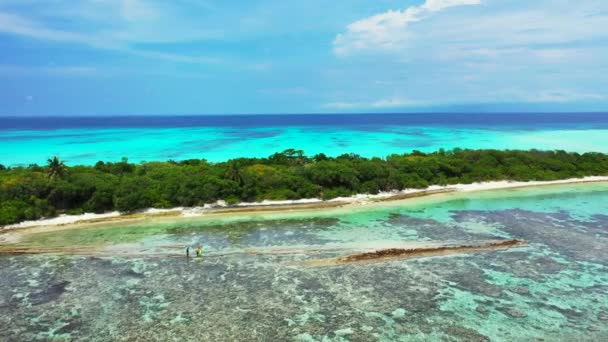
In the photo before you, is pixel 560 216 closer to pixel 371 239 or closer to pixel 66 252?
pixel 371 239

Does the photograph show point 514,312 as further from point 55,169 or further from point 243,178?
point 55,169

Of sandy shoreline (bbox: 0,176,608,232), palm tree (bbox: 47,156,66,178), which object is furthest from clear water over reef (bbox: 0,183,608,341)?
palm tree (bbox: 47,156,66,178)

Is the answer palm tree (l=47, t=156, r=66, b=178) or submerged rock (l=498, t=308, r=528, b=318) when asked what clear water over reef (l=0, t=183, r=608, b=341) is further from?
palm tree (l=47, t=156, r=66, b=178)

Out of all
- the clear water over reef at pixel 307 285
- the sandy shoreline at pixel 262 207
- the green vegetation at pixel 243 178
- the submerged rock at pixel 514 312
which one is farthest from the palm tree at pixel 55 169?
the submerged rock at pixel 514 312

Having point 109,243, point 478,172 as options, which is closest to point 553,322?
point 109,243

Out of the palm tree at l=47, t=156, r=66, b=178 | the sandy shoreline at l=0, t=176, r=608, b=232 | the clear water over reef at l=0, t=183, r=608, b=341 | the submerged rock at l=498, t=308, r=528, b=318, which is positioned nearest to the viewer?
the clear water over reef at l=0, t=183, r=608, b=341
